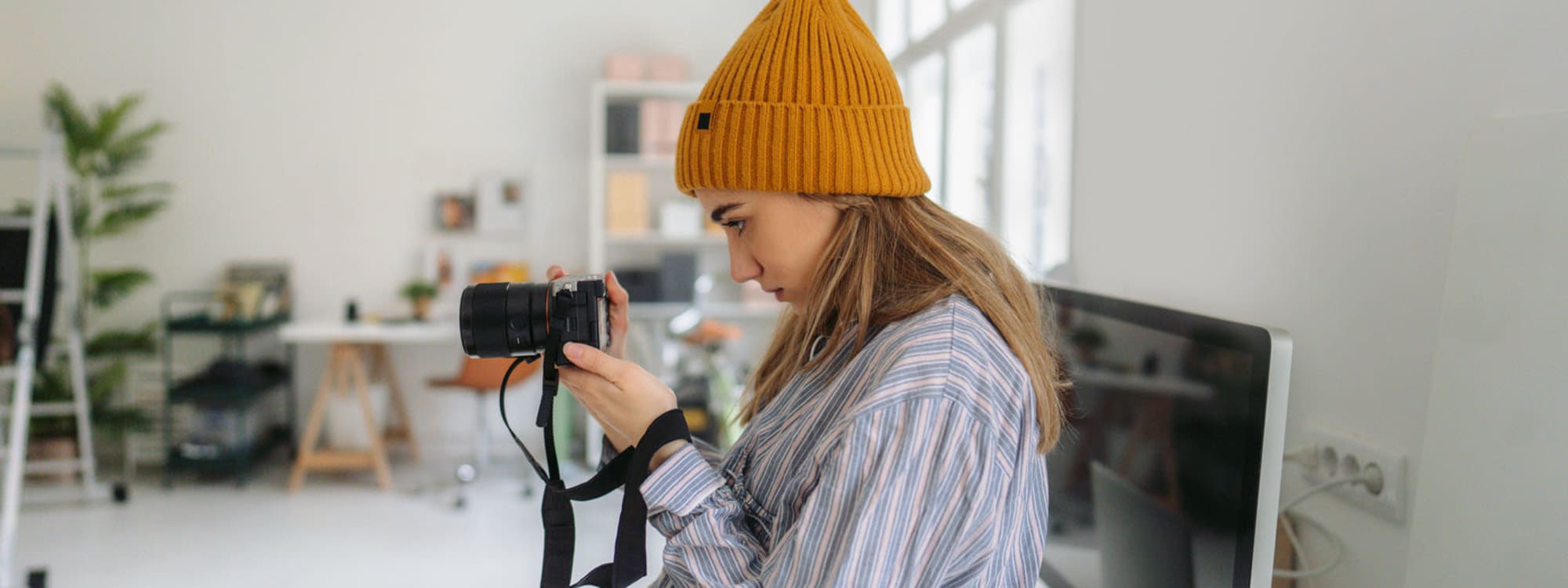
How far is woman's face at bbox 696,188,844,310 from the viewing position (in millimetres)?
983

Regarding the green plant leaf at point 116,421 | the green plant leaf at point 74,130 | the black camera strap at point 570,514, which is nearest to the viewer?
the black camera strap at point 570,514

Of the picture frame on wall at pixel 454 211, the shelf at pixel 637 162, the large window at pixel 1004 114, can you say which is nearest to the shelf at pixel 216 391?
the picture frame on wall at pixel 454 211

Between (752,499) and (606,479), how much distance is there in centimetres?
22

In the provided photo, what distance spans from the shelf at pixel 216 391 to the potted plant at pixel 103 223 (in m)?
0.29

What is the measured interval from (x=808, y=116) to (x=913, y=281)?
0.18m

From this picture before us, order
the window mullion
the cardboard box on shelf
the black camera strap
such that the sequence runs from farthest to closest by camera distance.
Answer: the cardboard box on shelf, the window mullion, the black camera strap

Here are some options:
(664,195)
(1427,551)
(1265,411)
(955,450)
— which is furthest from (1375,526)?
(664,195)

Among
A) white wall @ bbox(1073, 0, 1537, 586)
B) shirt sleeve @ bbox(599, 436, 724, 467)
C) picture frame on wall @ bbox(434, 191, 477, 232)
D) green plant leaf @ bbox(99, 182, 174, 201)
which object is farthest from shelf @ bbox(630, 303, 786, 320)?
shirt sleeve @ bbox(599, 436, 724, 467)

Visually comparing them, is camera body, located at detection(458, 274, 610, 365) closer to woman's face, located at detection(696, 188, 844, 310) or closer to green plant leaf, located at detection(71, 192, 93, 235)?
woman's face, located at detection(696, 188, 844, 310)

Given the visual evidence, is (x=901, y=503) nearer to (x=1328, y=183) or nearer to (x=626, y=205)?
(x=1328, y=183)

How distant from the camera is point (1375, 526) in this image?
113 centimetres

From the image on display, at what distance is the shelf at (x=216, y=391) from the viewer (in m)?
4.22

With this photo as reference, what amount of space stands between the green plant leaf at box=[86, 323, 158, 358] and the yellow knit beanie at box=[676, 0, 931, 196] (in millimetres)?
4374

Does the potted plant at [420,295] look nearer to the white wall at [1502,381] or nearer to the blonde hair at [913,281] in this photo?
the blonde hair at [913,281]
